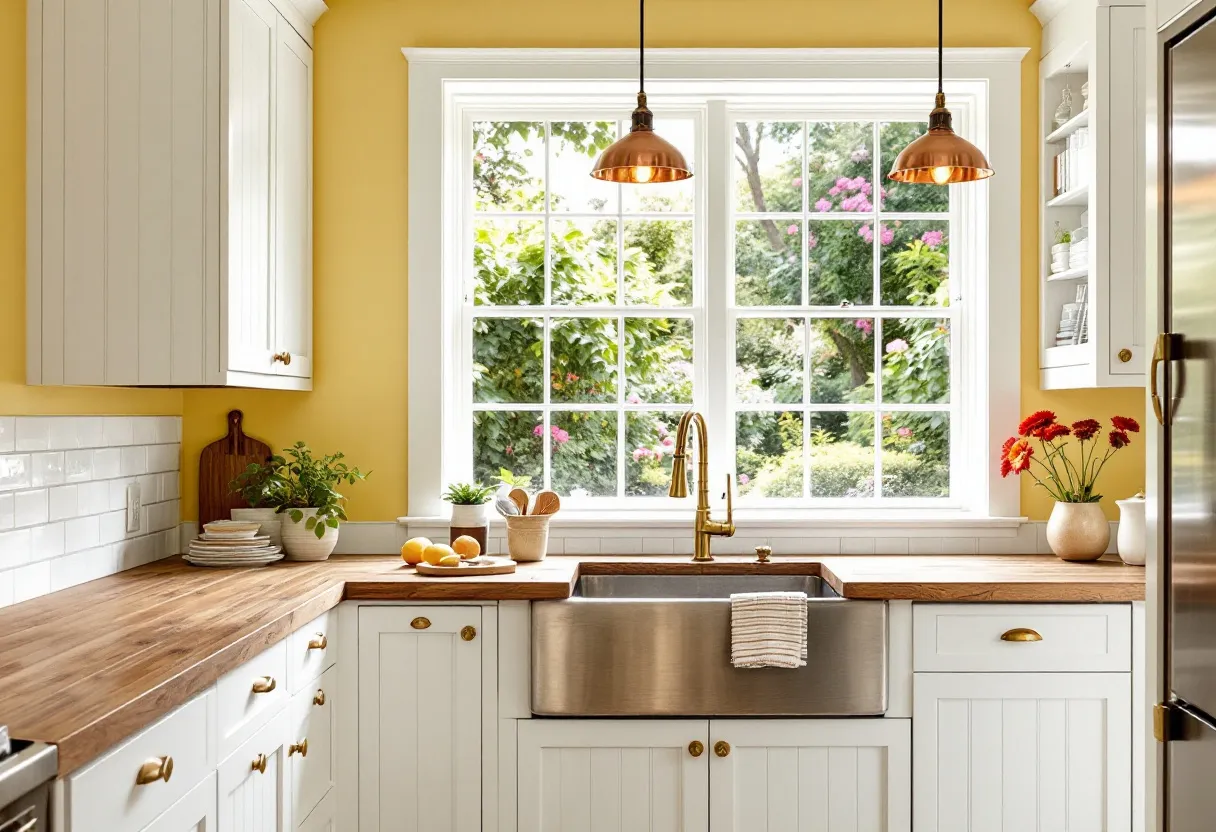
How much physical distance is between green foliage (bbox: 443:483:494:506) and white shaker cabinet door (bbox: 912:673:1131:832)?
54.3 inches

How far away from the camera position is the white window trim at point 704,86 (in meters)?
3.37

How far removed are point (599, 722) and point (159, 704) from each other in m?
1.33

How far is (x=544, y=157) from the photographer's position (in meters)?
3.52

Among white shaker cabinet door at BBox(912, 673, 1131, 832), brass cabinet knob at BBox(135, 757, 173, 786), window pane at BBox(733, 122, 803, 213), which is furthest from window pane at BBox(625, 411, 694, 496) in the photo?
brass cabinet knob at BBox(135, 757, 173, 786)

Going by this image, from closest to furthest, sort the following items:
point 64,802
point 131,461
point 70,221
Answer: point 64,802, point 70,221, point 131,461

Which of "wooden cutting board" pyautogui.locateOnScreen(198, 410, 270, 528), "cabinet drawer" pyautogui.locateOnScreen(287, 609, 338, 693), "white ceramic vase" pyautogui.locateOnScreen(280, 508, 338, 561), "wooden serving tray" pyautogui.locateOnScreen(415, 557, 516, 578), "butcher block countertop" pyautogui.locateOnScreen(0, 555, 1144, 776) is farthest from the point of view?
"wooden cutting board" pyautogui.locateOnScreen(198, 410, 270, 528)

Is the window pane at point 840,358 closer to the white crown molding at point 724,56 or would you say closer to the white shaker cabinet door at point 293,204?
the white crown molding at point 724,56

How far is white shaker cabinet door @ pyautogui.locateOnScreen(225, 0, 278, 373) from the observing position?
2701mm

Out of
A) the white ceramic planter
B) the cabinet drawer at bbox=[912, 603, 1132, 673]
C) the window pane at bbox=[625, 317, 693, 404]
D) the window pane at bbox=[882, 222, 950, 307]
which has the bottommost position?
the cabinet drawer at bbox=[912, 603, 1132, 673]

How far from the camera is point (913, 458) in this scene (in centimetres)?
352

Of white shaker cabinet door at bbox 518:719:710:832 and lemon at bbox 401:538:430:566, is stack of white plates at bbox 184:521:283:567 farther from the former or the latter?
white shaker cabinet door at bbox 518:719:710:832

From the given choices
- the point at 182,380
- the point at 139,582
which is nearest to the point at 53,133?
the point at 182,380

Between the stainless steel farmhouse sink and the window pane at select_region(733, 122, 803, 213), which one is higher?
the window pane at select_region(733, 122, 803, 213)

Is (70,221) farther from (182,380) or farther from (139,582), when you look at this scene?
(139,582)
